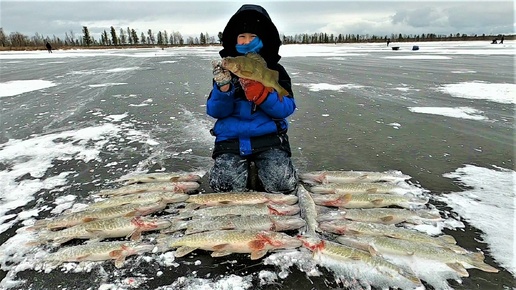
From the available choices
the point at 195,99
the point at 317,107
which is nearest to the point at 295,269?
the point at 317,107

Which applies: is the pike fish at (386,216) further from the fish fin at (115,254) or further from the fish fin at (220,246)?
the fish fin at (115,254)

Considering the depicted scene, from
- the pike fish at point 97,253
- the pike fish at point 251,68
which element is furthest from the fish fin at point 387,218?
the pike fish at point 97,253

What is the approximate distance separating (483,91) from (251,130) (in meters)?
8.15

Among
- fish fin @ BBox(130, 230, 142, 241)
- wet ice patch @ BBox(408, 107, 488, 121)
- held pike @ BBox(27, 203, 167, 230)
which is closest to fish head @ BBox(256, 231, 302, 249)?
fish fin @ BBox(130, 230, 142, 241)

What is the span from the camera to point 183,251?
2.59 metres

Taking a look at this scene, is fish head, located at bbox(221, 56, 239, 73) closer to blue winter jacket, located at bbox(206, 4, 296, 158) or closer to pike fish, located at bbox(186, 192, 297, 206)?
blue winter jacket, located at bbox(206, 4, 296, 158)

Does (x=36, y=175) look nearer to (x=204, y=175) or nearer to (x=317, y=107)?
(x=204, y=175)

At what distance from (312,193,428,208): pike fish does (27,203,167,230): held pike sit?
163 cm

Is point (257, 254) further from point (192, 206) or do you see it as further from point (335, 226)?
point (192, 206)

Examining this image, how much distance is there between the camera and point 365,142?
5230 millimetres

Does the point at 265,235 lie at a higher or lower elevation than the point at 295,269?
higher

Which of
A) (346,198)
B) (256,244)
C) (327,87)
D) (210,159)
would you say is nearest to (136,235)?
(256,244)

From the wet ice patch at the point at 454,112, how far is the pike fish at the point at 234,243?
18.2 ft

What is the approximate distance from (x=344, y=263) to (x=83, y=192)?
9.25 feet
